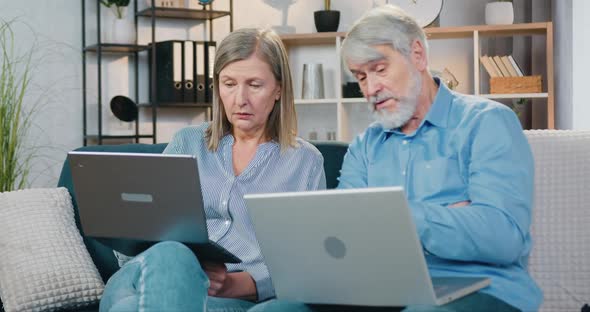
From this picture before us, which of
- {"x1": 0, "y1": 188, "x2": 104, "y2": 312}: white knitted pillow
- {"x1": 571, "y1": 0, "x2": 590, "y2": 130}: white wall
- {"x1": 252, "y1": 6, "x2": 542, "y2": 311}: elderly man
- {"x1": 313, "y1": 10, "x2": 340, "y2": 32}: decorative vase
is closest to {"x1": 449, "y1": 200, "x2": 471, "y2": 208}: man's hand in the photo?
{"x1": 252, "y1": 6, "x2": 542, "y2": 311}: elderly man

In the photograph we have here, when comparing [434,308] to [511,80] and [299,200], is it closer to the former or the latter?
[299,200]

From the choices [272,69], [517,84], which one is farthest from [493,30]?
[272,69]

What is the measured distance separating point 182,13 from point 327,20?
0.84 meters

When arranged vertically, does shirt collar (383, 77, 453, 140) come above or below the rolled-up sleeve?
above

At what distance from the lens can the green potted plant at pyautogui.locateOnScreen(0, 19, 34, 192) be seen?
374 centimetres

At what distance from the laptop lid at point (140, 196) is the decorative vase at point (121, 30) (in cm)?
296

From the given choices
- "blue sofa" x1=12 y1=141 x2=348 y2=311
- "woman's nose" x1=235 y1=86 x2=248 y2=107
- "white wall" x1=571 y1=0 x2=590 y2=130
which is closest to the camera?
"woman's nose" x1=235 y1=86 x2=248 y2=107

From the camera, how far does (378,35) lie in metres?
1.74

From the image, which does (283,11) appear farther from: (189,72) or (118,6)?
(118,6)

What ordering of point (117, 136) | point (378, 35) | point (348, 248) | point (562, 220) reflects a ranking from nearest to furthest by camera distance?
point (348, 248)
point (378, 35)
point (562, 220)
point (117, 136)

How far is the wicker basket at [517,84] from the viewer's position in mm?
4609

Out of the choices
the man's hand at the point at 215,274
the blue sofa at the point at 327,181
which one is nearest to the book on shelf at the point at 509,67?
the blue sofa at the point at 327,181

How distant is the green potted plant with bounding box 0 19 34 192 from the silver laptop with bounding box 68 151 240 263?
2.15m

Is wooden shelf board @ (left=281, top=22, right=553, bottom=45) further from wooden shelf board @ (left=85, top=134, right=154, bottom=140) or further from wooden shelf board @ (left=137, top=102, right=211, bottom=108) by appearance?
wooden shelf board @ (left=85, top=134, right=154, bottom=140)
